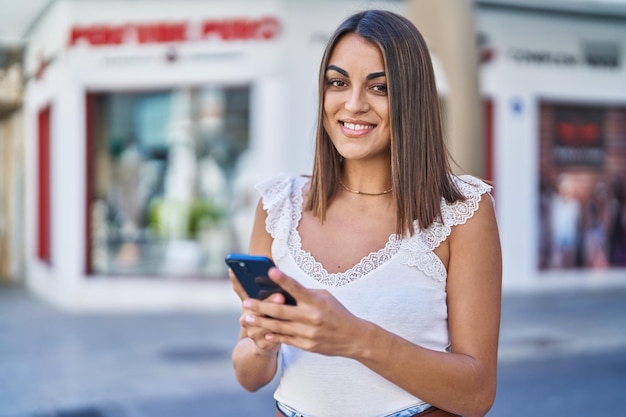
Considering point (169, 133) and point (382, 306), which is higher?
point (169, 133)

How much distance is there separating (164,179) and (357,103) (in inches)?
418

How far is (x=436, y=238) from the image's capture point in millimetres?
1811

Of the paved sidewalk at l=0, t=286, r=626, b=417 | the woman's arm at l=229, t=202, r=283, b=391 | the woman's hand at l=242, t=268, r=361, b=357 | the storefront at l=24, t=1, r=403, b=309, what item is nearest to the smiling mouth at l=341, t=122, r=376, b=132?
the woman's arm at l=229, t=202, r=283, b=391

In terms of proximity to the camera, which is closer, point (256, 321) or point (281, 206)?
point (256, 321)

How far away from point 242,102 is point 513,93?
4.77 metres

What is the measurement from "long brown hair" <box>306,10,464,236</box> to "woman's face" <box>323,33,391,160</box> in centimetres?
3

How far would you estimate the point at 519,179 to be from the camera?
43.7 ft

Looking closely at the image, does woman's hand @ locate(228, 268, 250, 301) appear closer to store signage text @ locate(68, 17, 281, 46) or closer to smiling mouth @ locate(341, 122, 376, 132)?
smiling mouth @ locate(341, 122, 376, 132)

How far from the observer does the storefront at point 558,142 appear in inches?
520

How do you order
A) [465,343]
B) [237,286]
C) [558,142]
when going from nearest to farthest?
1. [237,286]
2. [465,343]
3. [558,142]

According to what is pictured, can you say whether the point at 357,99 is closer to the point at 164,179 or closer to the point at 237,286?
the point at 237,286

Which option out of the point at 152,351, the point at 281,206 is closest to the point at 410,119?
the point at 281,206

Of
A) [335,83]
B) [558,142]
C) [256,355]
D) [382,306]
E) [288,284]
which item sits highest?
[558,142]

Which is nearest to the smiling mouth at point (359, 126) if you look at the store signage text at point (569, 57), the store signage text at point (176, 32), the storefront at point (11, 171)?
the store signage text at point (176, 32)
